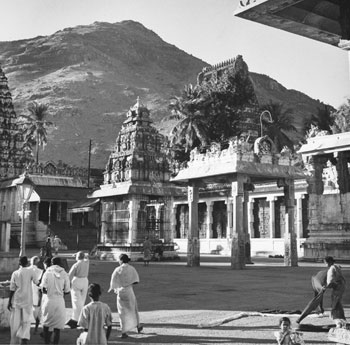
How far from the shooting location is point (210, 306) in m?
11.7

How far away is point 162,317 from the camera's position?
410 inches

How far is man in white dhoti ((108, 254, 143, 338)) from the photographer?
8922mm

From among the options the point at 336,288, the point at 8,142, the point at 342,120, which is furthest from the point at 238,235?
the point at 8,142

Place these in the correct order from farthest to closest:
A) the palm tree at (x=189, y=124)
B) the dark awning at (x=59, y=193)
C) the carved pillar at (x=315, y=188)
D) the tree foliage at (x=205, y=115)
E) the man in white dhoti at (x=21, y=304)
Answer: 1. the tree foliage at (x=205, y=115)
2. the palm tree at (x=189, y=124)
3. the dark awning at (x=59, y=193)
4. the carved pillar at (x=315, y=188)
5. the man in white dhoti at (x=21, y=304)

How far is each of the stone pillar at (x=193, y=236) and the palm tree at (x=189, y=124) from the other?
3006cm

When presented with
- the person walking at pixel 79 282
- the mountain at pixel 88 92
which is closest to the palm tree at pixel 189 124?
the mountain at pixel 88 92

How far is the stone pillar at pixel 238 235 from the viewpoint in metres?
23.5

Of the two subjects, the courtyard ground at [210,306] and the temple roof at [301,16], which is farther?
the courtyard ground at [210,306]

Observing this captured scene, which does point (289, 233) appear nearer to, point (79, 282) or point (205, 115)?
point (79, 282)

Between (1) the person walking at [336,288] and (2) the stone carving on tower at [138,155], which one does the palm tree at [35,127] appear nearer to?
(2) the stone carving on tower at [138,155]

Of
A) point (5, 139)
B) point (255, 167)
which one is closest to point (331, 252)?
point (255, 167)

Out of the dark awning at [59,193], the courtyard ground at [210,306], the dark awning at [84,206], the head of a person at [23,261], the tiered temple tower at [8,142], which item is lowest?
the courtyard ground at [210,306]

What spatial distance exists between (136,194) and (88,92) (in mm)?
121349

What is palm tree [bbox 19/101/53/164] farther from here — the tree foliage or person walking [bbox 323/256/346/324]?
person walking [bbox 323/256/346/324]
